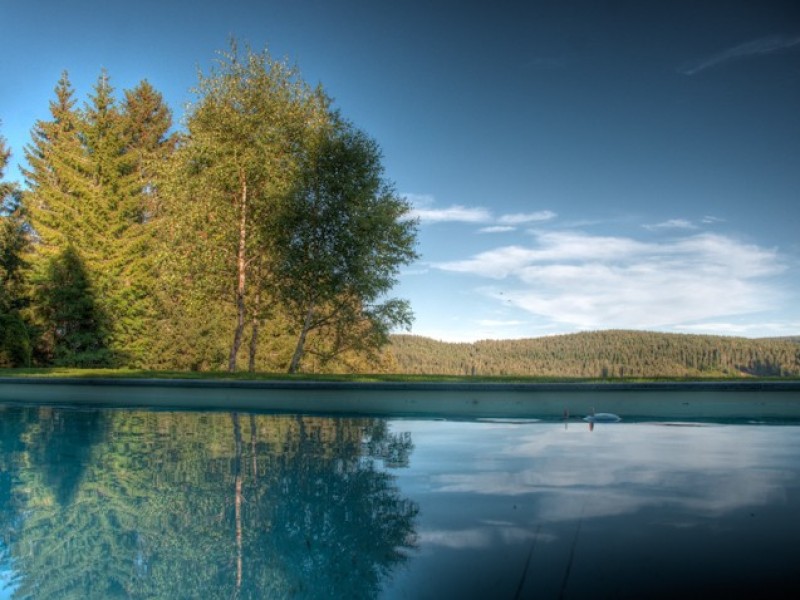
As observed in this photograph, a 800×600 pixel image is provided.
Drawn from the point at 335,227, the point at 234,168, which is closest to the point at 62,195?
the point at 234,168

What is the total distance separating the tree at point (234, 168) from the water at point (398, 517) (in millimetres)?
11742

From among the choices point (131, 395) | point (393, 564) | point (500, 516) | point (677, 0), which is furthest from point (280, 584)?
point (677, 0)

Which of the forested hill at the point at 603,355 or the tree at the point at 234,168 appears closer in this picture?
the tree at the point at 234,168

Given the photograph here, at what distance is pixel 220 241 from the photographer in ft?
65.8

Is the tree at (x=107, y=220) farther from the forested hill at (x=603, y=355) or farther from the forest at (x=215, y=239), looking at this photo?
the forested hill at (x=603, y=355)

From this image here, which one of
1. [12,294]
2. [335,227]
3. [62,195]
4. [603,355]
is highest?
[62,195]

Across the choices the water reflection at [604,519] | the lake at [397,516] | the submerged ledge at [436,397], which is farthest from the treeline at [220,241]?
the water reflection at [604,519]

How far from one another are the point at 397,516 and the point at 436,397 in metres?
7.64

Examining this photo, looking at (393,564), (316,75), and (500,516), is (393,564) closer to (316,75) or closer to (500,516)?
(500,516)

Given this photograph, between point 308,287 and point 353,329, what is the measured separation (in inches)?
225

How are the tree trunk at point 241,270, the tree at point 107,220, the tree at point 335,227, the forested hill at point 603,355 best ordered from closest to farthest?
the tree at point 335,227, the tree trunk at point 241,270, the tree at point 107,220, the forested hill at point 603,355

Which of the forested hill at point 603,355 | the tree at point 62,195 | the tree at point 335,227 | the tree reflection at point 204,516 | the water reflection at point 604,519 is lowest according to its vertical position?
the tree reflection at point 204,516

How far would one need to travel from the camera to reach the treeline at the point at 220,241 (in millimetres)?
19391

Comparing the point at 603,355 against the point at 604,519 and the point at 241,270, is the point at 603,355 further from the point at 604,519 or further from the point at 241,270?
the point at 604,519
